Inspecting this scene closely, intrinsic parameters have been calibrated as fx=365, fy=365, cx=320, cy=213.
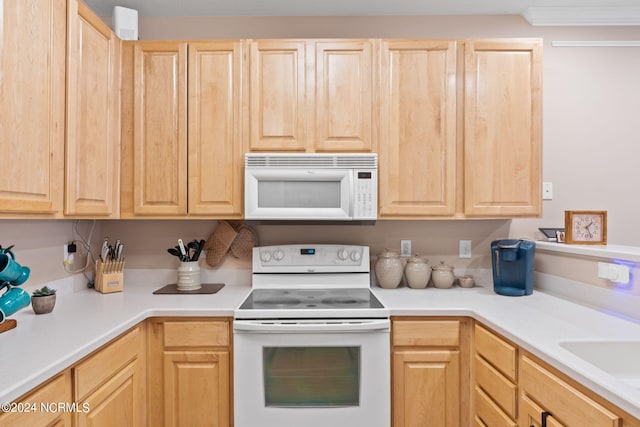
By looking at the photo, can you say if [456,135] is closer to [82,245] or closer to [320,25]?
[320,25]

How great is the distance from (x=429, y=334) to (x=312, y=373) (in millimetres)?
610

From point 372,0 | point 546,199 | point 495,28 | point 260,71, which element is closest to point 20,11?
point 260,71

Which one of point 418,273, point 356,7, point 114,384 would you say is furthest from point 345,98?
point 114,384

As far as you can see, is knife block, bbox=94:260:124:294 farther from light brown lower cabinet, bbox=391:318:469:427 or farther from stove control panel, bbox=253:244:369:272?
light brown lower cabinet, bbox=391:318:469:427

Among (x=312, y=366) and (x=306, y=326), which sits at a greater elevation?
(x=306, y=326)

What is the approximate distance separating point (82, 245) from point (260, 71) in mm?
1530

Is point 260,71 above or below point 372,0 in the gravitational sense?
below

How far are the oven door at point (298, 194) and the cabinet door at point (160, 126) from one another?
42 cm

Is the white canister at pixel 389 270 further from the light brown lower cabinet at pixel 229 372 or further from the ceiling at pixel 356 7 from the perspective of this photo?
the ceiling at pixel 356 7

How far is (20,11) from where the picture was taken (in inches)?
52.6

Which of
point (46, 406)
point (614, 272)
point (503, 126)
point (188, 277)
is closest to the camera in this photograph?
point (46, 406)

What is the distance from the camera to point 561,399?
1.15 metres

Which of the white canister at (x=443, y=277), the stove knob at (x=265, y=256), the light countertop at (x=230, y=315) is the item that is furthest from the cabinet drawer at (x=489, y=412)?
the stove knob at (x=265, y=256)

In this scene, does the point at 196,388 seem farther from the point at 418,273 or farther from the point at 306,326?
the point at 418,273
